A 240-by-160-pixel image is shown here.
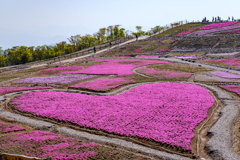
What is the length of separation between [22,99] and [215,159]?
82.9ft

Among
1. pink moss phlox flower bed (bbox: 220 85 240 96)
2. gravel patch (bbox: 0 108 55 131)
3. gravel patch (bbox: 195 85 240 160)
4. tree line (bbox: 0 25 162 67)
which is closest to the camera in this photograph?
gravel patch (bbox: 195 85 240 160)

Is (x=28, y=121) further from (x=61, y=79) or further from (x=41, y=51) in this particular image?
(x=41, y=51)

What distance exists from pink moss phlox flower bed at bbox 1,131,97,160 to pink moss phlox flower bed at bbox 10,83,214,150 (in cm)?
346

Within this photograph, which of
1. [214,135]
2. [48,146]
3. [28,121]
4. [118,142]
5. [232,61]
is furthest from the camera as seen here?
[232,61]

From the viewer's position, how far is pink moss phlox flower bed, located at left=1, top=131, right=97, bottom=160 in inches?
582

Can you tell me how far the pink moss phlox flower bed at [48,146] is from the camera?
582 inches

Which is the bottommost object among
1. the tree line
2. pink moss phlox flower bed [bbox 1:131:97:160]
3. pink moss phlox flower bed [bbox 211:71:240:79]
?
pink moss phlox flower bed [bbox 211:71:240:79]

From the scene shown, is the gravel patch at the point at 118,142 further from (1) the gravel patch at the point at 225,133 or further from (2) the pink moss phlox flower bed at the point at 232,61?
(2) the pink moss phlox flower bed at the point at 232,61

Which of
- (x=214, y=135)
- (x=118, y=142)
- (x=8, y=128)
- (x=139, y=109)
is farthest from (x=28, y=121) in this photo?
(x=214, y=135)

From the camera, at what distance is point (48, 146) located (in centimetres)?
1592

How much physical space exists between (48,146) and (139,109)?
10908 mm

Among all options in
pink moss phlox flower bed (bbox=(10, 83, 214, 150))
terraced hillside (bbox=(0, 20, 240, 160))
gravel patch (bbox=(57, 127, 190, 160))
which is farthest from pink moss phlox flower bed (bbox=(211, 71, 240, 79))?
gravel patch (bbox=(57, 127, 190, 160))

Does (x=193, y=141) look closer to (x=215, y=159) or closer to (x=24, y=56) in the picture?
(x=215, y=159)

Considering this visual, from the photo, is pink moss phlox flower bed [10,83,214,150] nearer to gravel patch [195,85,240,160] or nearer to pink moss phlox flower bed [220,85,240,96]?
gravel patch [195,85,240,160]
